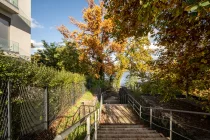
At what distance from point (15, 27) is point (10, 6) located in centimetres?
193

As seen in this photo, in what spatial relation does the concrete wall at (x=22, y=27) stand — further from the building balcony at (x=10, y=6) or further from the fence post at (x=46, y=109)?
the fence post at (x=46, y=109)

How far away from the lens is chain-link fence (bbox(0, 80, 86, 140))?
4680 mm

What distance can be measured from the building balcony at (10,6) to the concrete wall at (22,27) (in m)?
0.74

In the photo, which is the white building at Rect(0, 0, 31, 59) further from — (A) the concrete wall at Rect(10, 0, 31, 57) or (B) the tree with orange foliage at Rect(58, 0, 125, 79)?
(B) the tree with orange foliage at Rect(58, 0, 125, 79)

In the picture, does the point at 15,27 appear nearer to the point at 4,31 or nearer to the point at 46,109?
the point at 4,31

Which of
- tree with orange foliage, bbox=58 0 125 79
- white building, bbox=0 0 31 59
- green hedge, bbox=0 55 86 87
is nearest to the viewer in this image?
green hedge, bbox=0 55 86 87

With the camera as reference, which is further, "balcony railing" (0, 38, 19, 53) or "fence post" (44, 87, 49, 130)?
"balcony railing" (0, 38, 19, 53)

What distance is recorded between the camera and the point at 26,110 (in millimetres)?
5984

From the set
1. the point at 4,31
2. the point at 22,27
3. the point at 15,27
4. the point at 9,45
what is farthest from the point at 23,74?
the point at 22,27

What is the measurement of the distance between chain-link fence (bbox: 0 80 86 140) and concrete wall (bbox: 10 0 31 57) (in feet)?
30.8

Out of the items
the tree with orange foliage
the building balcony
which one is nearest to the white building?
the building balcony

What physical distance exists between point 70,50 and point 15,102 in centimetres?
1711

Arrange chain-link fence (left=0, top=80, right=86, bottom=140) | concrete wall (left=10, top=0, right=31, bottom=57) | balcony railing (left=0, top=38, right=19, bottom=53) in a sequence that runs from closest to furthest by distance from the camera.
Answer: chain-link fence (left=0, top=80, right=86, bottom=140)
balcony railing (left=0, top=38, right=19, bottom=53)
concrete wall (left=10, top=0, right=31, bottom=57)

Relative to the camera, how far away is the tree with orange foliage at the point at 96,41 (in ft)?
63.4
